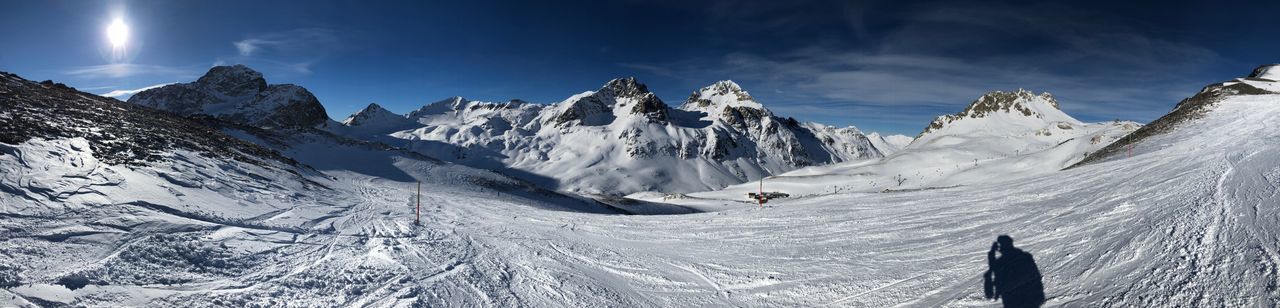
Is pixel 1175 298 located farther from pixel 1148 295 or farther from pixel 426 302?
pixel 426 302

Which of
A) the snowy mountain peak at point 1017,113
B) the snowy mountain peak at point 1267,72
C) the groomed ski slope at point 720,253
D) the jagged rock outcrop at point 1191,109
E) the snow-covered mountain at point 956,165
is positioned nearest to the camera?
the groomed ski slope at point 720,253

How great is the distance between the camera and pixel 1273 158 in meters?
16.4

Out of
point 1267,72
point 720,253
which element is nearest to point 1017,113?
point 1267,72

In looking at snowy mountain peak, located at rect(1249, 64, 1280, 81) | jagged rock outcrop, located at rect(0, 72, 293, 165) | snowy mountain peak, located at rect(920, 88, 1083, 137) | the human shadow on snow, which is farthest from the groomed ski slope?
snowy mountain peak, located at rect(920, 88, 1083, 137)

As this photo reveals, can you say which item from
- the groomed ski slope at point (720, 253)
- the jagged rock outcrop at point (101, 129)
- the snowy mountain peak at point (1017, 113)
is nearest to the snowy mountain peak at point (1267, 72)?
the groomed ski slope at point (720, 253)

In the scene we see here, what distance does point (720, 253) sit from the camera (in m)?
13.4

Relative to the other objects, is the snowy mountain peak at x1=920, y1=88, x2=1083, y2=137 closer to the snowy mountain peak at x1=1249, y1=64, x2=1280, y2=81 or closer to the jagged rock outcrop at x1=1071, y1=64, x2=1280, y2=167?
the snowy mountain peak at x1=1249, y1=64, x2=1280, y2=81

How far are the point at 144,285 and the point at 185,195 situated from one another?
10435 mm

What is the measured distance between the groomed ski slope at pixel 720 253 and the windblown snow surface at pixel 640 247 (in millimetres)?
A: 55

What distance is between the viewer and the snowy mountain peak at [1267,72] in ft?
209

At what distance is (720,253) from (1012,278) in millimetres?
6548

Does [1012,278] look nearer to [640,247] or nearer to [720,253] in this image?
[720,253]

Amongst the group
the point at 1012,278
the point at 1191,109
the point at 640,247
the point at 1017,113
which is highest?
the point at 1017,113

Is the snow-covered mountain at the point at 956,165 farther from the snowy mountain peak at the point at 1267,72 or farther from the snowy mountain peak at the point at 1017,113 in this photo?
the snowy mountain peak at the point at 1017,113
